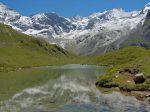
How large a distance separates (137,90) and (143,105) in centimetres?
1528

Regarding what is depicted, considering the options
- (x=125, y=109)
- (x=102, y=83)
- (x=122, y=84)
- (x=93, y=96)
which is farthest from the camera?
(x=102, y=83)

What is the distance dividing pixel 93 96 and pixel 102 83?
18186mm

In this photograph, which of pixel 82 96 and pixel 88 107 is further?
pixel 82 96

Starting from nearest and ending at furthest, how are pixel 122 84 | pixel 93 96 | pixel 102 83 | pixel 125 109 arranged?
1. pixel 125 109
2. pixel 93 96
3. pixel 122 84
4. pixel 102 83

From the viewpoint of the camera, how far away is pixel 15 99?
68.5 m

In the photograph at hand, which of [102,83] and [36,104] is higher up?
[102,83]

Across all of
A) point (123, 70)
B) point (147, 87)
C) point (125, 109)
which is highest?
point (123, 70)

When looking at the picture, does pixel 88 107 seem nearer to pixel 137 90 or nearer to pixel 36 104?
pixel 36 104

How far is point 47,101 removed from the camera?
6406cm

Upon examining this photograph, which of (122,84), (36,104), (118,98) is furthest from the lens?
(122,84)

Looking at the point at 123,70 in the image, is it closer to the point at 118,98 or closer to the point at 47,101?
the point at 118,98

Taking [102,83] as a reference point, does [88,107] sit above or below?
below

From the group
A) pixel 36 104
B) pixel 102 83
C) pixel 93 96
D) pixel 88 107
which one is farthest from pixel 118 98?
pixel 102 83

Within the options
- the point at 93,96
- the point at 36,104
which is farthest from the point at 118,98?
the point at 36,104
